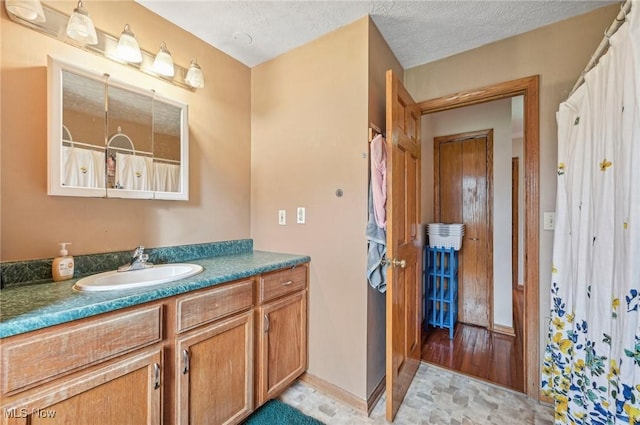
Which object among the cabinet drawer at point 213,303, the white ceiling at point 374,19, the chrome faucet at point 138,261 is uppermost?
the white ceiling at point 374,19

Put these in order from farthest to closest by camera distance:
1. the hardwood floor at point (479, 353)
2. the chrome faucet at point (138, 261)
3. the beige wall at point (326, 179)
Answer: the hardwood floor at point (479, 353) → the beige wall at point (326, 179) → the chrome faucet at point (138, 261)

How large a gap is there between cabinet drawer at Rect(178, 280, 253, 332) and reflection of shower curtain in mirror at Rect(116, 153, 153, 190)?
0.78 m

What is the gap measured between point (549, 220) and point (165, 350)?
229 centimetres

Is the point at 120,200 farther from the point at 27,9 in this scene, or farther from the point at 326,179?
the point at 326,179

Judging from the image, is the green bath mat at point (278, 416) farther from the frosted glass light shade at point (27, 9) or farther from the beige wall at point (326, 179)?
the frosted glass light shade at point (27, 9)

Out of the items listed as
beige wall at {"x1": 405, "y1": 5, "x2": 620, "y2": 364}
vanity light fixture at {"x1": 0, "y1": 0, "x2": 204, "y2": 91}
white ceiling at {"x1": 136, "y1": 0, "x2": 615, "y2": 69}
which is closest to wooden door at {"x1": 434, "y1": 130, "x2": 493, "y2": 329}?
beige wall at {"x1": 405, "y1": 5, "x2": 620, "y2": 364}

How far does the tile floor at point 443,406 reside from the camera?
1.57 m

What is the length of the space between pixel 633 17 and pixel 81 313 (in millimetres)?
2029

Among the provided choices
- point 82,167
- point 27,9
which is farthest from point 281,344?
point 27,9

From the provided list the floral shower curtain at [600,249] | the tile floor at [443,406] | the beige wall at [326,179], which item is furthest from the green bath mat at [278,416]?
the floral shower curtain at [600,249]

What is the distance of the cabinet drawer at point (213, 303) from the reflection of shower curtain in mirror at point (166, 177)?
0.78m

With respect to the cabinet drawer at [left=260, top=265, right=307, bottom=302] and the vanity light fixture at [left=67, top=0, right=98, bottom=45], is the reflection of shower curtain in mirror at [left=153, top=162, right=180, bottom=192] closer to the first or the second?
the vanity light fixture at [left=67, top=0, right=98, bottom=45]

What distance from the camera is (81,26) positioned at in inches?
49.4

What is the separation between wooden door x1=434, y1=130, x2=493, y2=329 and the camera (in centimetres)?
280
